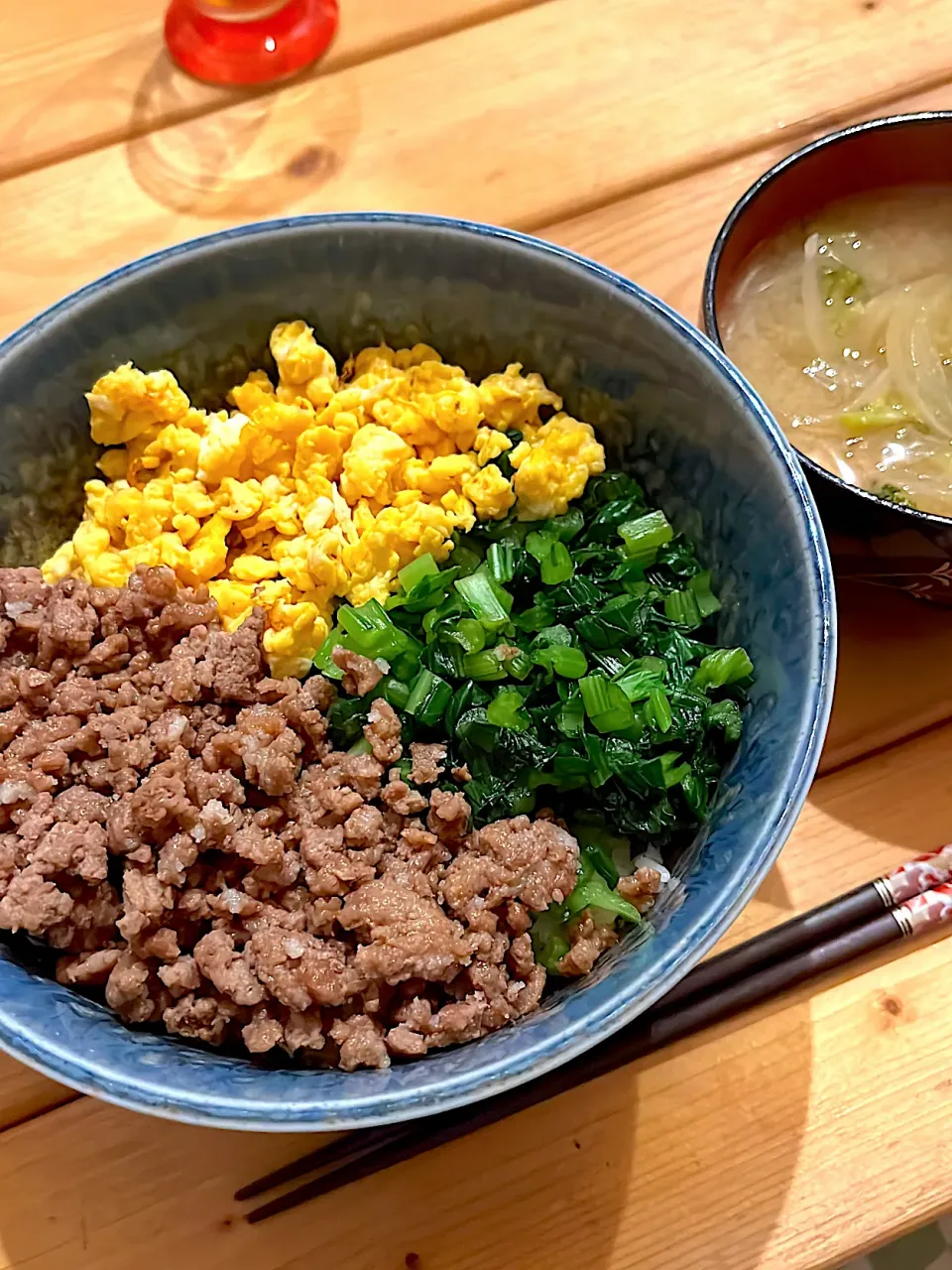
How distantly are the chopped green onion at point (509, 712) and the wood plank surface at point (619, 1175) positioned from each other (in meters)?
0.44

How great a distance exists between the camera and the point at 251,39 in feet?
6.36

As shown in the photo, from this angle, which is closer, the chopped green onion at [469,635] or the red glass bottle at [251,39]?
the chopped green onion at [469,635]

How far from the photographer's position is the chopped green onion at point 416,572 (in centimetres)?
136

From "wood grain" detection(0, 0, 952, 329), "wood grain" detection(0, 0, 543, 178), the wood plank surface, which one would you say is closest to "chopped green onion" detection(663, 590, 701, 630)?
the wood plank surface

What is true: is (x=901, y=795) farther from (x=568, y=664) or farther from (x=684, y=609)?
(x=568, y=664)

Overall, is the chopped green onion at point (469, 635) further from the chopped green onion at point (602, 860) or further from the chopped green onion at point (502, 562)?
the chopped green onion at point (602, 860)

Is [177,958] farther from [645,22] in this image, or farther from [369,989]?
[645,22]

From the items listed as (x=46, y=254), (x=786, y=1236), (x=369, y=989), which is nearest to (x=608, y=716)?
(x=369, y=989)

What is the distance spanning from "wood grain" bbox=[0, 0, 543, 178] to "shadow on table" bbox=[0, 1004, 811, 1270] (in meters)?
1.54

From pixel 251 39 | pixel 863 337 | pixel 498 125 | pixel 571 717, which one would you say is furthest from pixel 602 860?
pixel 251 39

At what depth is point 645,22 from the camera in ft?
6.39

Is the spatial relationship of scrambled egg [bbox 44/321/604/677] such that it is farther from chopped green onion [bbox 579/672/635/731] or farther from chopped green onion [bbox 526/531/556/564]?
chopped green onion [bbox 579/672/635/731]

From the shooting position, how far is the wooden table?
4.01 ft

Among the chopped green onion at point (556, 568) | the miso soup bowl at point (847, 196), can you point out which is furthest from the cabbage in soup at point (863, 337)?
the chopped green onion at point (556, 568)
